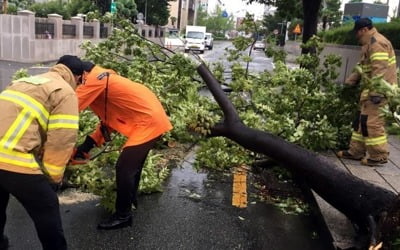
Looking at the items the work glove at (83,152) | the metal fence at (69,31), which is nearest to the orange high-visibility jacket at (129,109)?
the work glove at (83,152)

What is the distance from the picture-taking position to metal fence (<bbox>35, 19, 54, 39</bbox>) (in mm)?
21594

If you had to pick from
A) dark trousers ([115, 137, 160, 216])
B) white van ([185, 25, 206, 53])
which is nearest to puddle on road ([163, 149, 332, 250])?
dark trousers ([115, 137, 160, 216])

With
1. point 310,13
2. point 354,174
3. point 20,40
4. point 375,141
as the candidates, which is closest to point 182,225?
point 354,174

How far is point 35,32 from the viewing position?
21.3m

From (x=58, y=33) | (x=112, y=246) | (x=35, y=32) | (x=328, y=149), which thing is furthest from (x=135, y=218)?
(x=58, y=33)

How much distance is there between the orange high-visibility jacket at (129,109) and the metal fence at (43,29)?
19.0m

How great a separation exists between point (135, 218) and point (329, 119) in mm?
3486

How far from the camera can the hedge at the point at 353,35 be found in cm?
1360

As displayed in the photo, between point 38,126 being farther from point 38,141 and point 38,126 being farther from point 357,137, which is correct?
point 357,137

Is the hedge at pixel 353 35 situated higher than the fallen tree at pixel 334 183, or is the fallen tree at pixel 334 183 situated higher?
the hedge at pixel 353 35

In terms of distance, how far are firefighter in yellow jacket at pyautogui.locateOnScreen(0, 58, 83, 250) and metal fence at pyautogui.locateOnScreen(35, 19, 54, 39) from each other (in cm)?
1988

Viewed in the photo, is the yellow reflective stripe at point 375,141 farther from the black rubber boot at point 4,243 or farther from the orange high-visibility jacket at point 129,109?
the black rubber boot at point 4,243

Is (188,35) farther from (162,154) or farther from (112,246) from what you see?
(112,246)

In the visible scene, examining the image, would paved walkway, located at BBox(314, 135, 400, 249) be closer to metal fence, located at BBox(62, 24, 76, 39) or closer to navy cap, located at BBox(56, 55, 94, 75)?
navy cap, located at BBox(56, 55, 94, 75)
